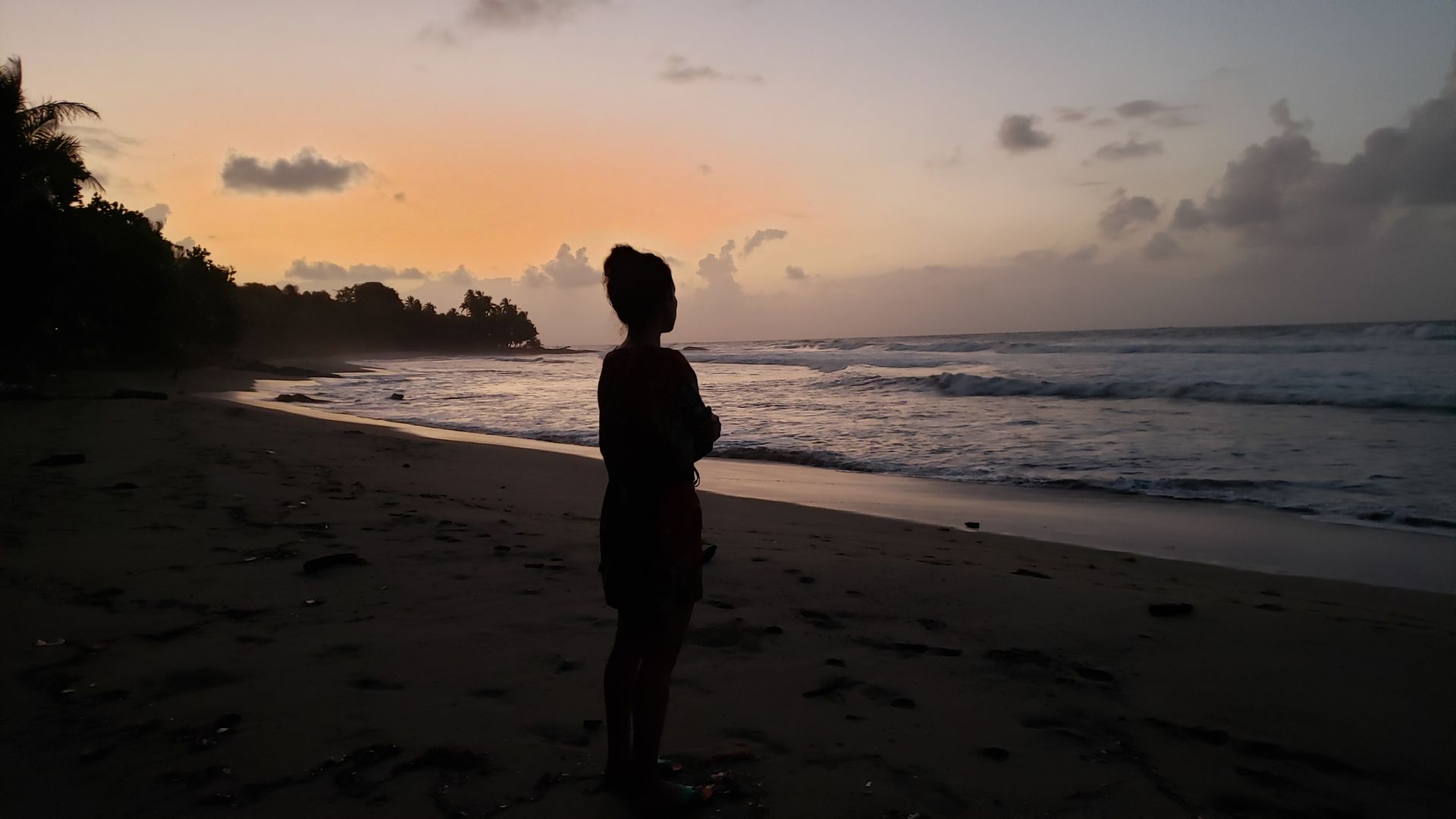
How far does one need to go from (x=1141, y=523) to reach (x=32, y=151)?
956 inches

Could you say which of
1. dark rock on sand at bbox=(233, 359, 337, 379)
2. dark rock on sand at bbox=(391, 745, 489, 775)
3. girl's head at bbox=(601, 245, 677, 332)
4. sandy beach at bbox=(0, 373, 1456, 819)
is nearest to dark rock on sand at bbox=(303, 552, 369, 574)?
sandy beach at bbox=(0, 373, 1456, 819)

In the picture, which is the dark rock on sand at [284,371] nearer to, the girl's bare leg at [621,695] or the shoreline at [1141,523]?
the shoreline at [1141,523]

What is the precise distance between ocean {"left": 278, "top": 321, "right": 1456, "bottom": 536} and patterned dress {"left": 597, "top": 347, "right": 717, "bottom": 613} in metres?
7.93

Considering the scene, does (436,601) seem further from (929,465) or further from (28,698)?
(929,465)

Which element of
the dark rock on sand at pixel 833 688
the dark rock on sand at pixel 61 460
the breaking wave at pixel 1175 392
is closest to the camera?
the dark rock on sand at pixel 833 688

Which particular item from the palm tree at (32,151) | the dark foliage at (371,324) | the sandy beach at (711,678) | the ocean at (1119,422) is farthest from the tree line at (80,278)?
the dark foliage at (371,324)

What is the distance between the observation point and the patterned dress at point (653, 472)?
7.66ft

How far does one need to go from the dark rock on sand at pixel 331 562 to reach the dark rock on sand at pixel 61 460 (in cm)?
456

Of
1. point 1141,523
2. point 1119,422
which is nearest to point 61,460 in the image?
point 1141,523

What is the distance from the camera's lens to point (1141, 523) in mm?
7477

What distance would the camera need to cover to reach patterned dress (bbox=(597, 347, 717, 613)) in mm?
2334

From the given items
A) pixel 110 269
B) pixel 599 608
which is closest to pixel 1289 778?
pixel 599 608

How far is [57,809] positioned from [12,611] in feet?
6.47

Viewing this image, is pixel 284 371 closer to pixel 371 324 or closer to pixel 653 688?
pixel 653 688
